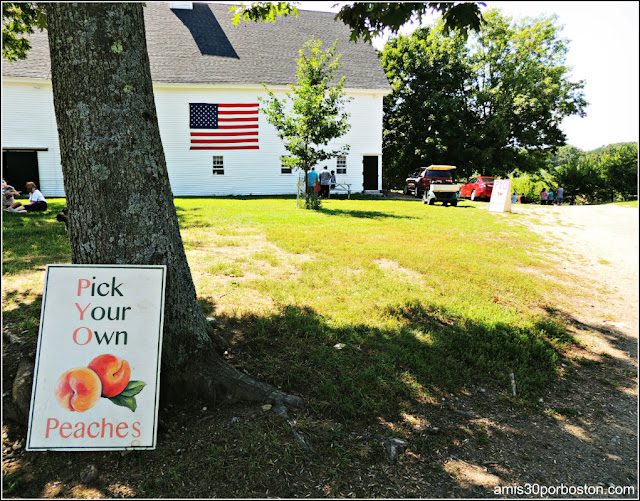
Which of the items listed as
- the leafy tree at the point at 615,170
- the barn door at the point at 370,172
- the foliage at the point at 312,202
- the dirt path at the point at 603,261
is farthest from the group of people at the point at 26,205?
the leafy tree at the point at 615,170

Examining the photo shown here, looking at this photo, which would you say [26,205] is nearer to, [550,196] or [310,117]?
[310,117]

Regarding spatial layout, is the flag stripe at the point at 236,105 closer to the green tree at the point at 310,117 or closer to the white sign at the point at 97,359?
the green tree at the point at 310,117

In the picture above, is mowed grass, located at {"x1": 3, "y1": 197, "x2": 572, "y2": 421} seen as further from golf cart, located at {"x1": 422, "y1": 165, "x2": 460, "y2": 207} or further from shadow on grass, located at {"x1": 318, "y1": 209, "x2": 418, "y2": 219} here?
golf cart, located at {"x1": 422, "y1": 165, "x2": 460, "y2": 207}

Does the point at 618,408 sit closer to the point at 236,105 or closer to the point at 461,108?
the point at 236,105

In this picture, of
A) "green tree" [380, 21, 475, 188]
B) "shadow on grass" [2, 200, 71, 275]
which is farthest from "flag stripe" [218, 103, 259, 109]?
"shadow on grass" [2, 200, 71, 275]

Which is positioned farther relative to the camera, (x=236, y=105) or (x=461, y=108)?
(x=461, y=108)

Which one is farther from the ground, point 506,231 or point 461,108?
point 461,108

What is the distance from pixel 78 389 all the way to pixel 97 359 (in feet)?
0.69

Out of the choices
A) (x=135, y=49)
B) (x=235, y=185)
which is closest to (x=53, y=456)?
(x=135, y=49)

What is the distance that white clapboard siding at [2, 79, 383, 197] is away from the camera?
23.1 metres

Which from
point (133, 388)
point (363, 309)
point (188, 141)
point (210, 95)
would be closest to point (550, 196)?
point (210, 95)

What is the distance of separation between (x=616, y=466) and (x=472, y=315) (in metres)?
2.50

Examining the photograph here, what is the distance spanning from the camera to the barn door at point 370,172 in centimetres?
2830

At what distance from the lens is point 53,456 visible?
2.71m
